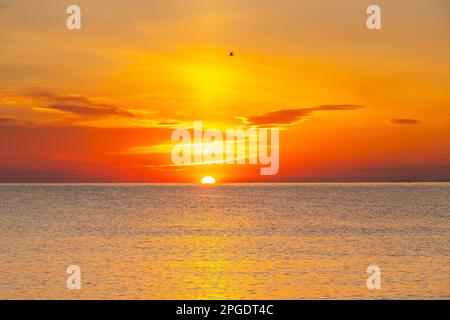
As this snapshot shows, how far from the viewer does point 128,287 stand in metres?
36.8

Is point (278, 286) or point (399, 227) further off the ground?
point (399, 227)

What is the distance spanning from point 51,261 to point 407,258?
30.6m

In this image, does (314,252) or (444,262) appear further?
(314,252)
